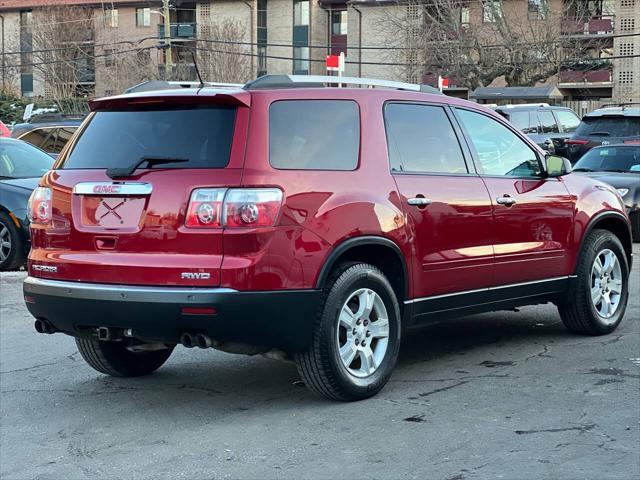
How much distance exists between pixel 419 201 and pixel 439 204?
21cm

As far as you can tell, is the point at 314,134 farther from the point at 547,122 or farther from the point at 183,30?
the point at 183,30

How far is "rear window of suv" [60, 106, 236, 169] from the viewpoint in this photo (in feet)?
18.5

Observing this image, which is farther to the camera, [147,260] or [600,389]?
[600,389]

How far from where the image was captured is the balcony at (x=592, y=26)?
47.5m

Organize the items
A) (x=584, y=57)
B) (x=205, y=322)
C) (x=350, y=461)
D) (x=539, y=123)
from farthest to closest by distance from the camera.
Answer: (x=584, y=57) < (x=539, y=123) < (x=205, y=322) < (x=350, y=461)

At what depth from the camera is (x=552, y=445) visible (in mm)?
5094

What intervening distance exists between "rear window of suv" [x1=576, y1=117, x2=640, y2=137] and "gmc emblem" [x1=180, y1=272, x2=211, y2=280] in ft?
59.1

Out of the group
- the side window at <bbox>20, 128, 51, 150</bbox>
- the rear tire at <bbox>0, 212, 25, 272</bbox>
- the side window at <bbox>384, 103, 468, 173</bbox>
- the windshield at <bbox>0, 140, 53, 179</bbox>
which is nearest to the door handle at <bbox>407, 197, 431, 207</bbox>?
the side window at <bbox>384, 103, 468, 173</bbox>

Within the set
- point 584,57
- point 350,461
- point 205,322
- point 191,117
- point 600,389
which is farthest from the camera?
point 584,57

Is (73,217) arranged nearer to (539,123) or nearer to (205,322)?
(205,322)

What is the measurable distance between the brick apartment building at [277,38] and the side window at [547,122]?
20.3 meters

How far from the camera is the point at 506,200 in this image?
277 inches

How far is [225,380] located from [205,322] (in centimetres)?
140

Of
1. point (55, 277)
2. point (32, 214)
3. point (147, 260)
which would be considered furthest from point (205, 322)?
point (32, 214)
